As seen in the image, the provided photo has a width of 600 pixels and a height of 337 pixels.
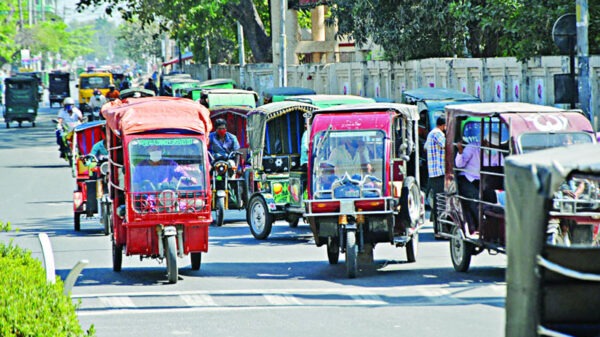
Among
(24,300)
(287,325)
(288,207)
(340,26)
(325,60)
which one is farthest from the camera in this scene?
(325,60)

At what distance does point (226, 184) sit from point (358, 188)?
20.1 feet

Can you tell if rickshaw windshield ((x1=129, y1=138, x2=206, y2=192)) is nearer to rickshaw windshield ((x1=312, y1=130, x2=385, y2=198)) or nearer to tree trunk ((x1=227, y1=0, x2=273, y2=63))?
rickshaw windshield ((x1=312, y1=130, x2=385, y2=198))

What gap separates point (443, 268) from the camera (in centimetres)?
1559

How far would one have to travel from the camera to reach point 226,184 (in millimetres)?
21234

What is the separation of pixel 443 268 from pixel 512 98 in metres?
11.7

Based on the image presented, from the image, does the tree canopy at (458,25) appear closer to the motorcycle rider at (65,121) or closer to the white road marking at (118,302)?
the motorcycle rider at (65,121)

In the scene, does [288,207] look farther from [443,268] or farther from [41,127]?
[41,127]

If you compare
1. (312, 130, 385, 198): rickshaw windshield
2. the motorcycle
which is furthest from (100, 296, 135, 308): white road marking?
the motorcycle

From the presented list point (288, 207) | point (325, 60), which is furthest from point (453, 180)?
point (325, 60)

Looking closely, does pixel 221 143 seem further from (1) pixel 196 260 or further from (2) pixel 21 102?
(2) pixel 21 102

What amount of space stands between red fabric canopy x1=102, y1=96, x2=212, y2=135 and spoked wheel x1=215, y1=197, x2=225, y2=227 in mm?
4816

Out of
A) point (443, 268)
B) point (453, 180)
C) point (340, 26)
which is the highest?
point (340, 26)

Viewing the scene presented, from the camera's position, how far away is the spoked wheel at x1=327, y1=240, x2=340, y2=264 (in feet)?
52.0

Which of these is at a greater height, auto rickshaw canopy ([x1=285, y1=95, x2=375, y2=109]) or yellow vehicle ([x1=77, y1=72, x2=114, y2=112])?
yellow vehicle ([x1=77, y1=72, x2=114, y2=112])
